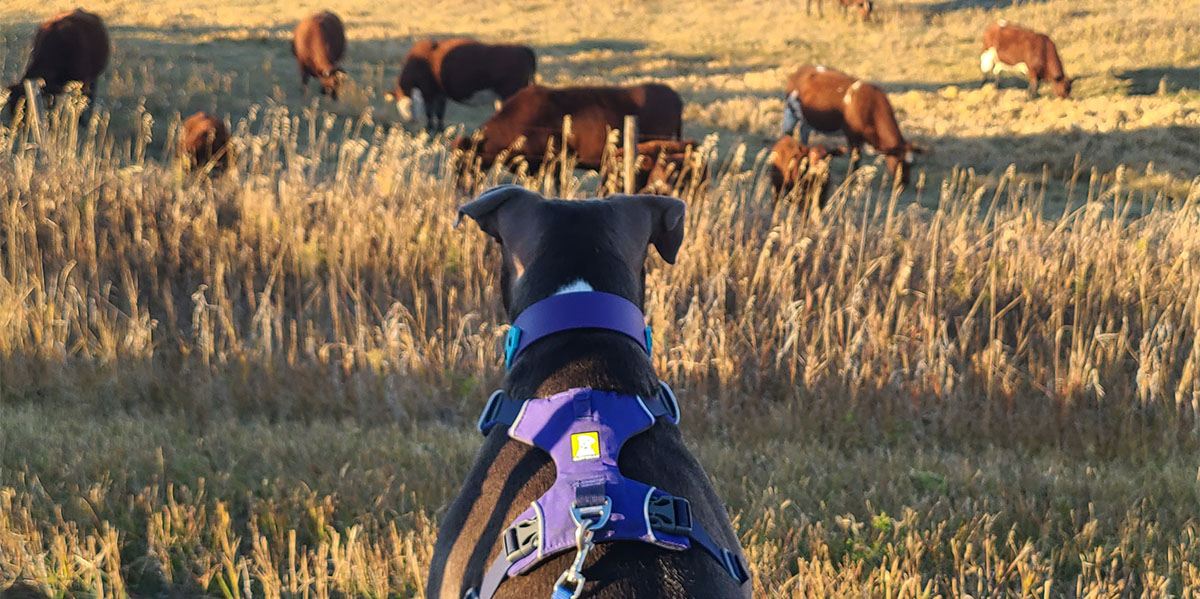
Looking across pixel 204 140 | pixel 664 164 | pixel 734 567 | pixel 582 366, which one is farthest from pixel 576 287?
pixel 204 140

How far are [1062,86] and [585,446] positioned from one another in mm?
22882

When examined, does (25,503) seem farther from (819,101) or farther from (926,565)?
(819,101)

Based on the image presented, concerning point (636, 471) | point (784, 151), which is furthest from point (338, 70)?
point (636, 471)

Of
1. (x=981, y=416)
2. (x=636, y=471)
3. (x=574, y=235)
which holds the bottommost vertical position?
(x=981, y=416)

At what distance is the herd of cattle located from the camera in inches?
434

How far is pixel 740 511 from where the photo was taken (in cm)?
386

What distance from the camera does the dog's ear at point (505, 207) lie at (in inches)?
112

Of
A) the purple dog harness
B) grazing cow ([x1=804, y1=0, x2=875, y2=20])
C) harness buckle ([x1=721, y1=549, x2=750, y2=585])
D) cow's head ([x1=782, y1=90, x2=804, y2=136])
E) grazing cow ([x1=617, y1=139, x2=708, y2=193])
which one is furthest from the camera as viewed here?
grazing cow ([x1=804, y1=0, x2=875, y2=20])

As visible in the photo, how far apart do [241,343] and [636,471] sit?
4095 millimetres

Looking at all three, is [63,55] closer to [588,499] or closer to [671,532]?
[588,499]

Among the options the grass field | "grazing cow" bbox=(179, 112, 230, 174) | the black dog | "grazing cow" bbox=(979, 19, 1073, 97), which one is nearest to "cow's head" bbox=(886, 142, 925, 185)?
the grass field

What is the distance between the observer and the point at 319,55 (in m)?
19.3

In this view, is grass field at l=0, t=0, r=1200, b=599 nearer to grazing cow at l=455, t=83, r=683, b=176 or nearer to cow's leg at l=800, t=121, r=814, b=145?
grazing cow at l=455, t=83, r=683, b=176

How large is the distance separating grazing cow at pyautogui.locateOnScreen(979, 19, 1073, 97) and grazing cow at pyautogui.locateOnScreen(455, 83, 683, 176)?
42.3ft
